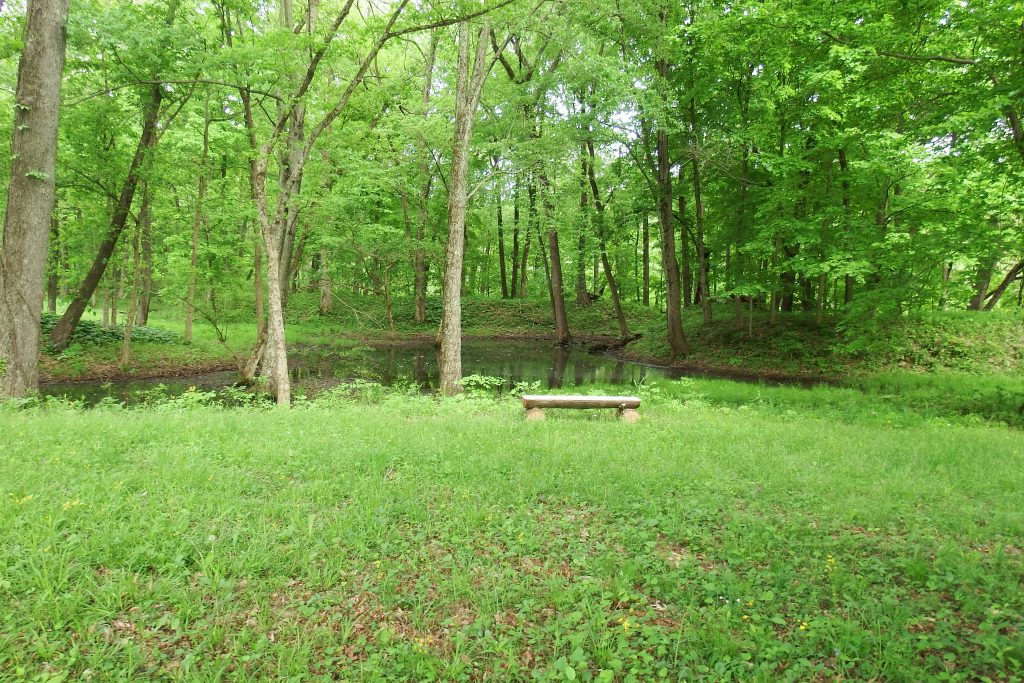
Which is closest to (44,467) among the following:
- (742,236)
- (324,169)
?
(324,169)

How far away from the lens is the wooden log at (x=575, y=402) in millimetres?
8477

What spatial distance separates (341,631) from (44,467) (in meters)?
3.85

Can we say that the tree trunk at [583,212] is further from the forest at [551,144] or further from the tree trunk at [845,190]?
the tree trunk at [845,190]

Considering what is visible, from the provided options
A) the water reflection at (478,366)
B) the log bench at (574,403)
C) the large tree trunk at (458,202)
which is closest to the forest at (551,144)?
the large tree trunk at (458,202)

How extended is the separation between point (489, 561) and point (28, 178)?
9891 mm

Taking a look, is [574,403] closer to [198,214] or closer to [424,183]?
[198,214]

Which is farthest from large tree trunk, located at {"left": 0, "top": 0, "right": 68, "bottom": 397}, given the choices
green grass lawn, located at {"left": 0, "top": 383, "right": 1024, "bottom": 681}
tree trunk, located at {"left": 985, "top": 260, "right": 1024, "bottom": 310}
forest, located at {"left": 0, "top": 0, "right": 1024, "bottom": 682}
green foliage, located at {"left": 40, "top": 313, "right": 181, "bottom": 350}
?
tree trunk, located at {"left": 985, "top": 260, "right": 1024, "bottom": 310}

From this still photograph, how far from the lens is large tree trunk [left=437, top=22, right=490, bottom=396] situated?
11.7 metres

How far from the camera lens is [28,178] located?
8.11 m

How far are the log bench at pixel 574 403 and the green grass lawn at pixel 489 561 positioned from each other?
2072 millimetres

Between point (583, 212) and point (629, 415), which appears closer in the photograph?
point (629, 415)

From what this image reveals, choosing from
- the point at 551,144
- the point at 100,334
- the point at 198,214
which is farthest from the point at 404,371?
the point at 100,334

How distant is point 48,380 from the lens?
1368 centimetres

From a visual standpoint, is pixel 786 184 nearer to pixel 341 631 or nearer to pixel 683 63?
pixel 683 63
